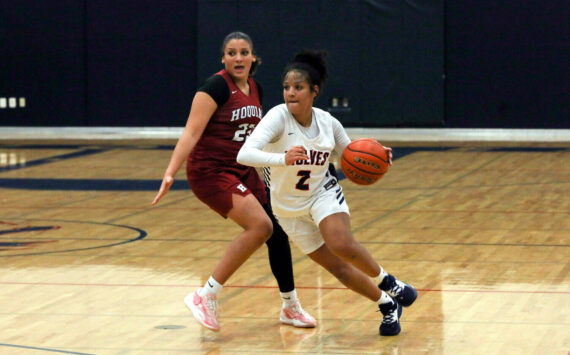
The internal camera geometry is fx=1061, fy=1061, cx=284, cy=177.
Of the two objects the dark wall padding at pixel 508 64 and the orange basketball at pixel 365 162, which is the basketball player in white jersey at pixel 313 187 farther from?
the dark wall padding at pixel 508 64

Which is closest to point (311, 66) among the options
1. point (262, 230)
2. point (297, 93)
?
point (297, 93)

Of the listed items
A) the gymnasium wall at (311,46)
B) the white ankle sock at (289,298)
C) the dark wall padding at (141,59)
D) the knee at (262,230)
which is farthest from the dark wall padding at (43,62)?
the knee at (262,230)

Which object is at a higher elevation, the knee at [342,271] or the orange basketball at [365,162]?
the orange basketball at [365,162]

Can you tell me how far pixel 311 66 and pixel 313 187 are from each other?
0.59 metres

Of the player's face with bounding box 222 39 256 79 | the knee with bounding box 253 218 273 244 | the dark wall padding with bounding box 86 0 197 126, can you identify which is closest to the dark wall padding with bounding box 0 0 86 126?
the dark wall padding with bounding box 86 0 197 126

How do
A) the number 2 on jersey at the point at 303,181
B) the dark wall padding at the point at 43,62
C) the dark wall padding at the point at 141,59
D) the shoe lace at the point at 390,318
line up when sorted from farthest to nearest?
the dark wall padding at the point at 43,62, the dark wall padding at the point at 141,59, the shoe lace at the point at 390,318, the number 2 on jersey at the point at 303,181

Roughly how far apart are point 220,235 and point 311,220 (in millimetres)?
3427

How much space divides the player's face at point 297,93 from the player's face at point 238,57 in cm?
40

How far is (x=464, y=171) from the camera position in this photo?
12969 mm

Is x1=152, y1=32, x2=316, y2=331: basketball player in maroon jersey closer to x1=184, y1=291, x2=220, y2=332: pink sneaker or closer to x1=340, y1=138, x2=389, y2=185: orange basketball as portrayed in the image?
x1=184, y1=291, x2=220, y2=332: pink sneaker

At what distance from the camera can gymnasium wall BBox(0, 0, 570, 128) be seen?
713 inches

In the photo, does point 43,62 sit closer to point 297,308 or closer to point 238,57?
point 238,57

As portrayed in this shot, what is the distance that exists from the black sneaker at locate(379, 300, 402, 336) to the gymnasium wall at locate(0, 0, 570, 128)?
13.4 m

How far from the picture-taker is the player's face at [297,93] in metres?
5.04
